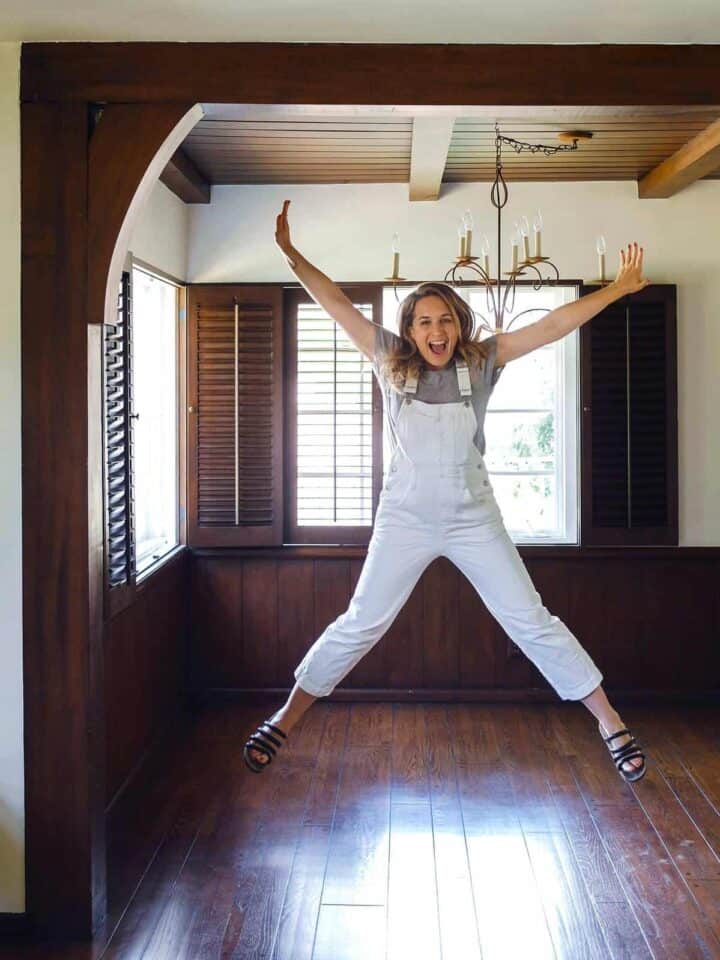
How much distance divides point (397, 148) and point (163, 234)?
112 centimetres

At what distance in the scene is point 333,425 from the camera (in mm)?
5246

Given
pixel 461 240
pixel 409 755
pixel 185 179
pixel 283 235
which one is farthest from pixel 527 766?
pixel 185 179

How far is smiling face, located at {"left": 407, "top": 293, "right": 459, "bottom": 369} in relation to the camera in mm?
3096

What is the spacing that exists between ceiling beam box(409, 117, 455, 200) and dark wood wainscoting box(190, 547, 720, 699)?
1.79 meters

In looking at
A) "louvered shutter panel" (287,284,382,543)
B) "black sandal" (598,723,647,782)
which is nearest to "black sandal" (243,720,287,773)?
"black sandal" (598,723,647,782)

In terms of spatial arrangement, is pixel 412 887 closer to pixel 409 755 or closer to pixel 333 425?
pixel 409 755

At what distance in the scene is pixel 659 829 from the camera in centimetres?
360

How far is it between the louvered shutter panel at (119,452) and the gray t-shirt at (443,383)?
1071mm

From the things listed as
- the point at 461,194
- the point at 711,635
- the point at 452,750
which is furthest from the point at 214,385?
the point at 711,635

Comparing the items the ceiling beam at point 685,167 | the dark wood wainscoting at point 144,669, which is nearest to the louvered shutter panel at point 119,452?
the dark wood wainscoting at point 144,669

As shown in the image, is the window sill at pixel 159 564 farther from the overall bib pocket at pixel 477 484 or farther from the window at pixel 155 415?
the overall bib pocket at pixel 477 484

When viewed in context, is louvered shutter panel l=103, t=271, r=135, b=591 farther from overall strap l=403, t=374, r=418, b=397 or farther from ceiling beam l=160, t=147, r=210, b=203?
overall strap l=403, t=374, r=418, b=397

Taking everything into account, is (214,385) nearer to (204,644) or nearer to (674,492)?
(204,644)

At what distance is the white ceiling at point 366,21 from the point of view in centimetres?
259
